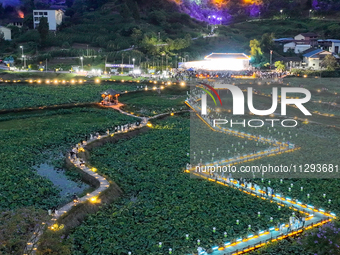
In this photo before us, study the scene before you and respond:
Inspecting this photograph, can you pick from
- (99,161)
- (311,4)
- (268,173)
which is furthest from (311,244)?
(311,4)

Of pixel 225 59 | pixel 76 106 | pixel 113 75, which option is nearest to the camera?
pixel 76 106

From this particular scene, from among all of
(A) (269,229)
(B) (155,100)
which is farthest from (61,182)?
(B) (155,100)

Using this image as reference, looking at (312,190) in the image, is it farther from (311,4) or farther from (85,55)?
(311,4)

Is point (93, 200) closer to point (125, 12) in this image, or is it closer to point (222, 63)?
point (222, 63)

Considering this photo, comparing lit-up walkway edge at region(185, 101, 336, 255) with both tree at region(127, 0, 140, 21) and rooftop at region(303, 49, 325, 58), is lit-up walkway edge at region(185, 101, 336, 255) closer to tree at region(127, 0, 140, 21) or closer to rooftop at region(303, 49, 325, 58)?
rooftop at region(303, 49, 325, 58)

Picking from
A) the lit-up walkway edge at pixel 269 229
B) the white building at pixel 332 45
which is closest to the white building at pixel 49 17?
the white building at pixel 332 45
